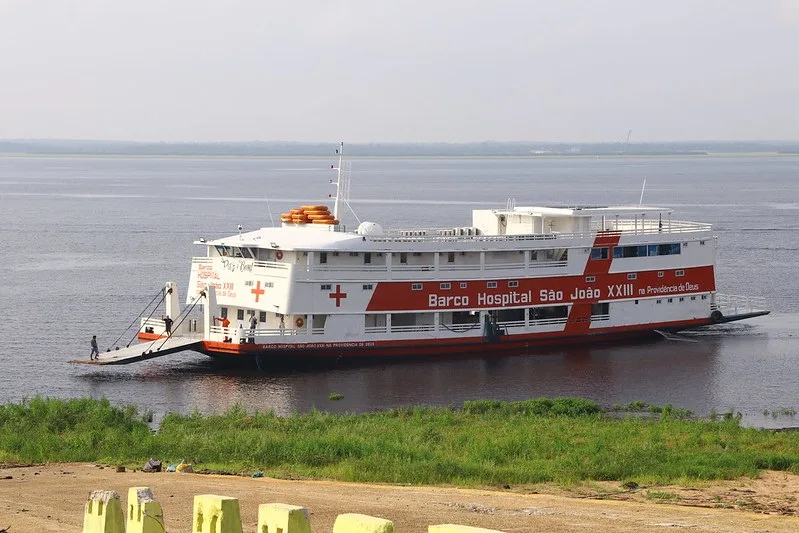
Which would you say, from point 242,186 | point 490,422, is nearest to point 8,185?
point 242,186

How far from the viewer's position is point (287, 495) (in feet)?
55.4

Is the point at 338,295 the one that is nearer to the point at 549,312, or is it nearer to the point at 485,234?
the point at 485,234

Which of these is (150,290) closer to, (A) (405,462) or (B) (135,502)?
(A) (405,462)

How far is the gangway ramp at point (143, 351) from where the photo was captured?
38812mm

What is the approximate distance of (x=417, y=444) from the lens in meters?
24.3

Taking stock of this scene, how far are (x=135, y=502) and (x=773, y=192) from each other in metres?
145

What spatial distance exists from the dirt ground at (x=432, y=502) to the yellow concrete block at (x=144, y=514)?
10.9 feet

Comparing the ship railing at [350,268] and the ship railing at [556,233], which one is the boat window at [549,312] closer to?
the ship railing at [556,233]

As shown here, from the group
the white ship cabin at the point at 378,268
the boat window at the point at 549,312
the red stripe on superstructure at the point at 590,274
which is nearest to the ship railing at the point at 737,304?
the white ship cabin at the point at 378,268

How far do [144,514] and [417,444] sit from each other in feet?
45.9

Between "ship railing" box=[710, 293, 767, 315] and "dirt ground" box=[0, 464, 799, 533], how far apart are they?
28.6 metres

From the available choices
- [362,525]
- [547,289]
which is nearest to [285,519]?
[362,525]

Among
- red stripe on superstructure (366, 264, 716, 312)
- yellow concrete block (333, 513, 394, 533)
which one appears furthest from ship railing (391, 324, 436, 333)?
yellow concrete block (333, 513, 394, 533)

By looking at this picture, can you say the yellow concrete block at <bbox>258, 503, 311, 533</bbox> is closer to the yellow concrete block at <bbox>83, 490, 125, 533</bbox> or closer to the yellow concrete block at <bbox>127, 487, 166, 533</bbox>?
the yellow concrete block at <bbox>127, 487, 166, 533</bbox>
